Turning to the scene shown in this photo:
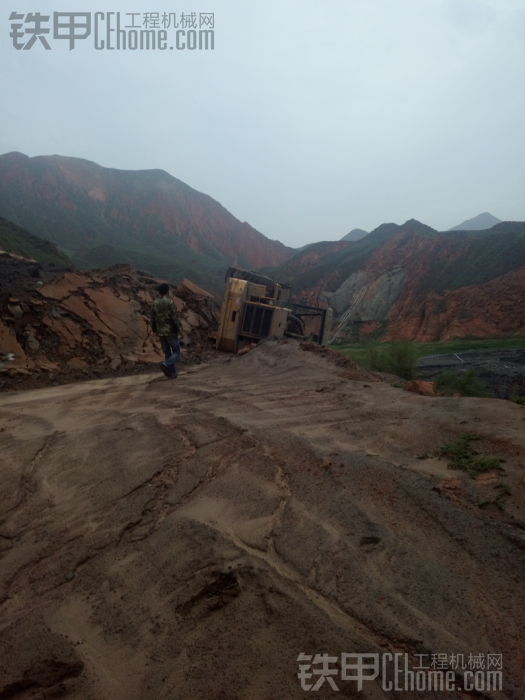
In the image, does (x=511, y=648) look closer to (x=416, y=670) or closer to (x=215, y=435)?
(x=416, y=670)

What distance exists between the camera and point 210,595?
2.16m

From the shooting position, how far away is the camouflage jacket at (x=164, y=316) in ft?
23.2

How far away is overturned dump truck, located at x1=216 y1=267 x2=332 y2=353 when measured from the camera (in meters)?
10.7

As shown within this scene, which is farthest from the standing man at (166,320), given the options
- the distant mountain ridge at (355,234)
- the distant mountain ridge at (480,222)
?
the distant mountain ridge at (480,222)

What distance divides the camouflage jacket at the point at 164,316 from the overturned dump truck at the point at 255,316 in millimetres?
3611

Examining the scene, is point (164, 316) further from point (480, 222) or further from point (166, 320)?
point (480, 222)

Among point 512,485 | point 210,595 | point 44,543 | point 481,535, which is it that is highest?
point 512,485

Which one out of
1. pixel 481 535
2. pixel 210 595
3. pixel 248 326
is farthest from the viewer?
pixel 248 326

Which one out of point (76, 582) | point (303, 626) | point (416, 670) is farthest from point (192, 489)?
point (416, 670)

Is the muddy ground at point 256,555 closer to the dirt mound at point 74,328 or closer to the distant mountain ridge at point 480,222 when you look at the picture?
the dirt mound at point 74,328

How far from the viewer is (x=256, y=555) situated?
93.6 inches

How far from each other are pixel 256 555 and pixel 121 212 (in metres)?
65.5

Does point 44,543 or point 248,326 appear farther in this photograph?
point 248,326

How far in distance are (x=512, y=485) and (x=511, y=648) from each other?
101cm
